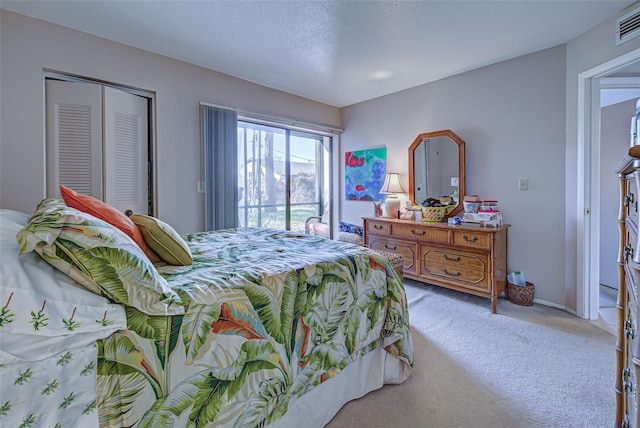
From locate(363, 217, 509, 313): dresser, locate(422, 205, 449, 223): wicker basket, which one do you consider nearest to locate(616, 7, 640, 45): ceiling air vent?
locate(363, 217, 509, 313): dresser

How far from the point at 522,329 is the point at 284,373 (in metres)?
2.17

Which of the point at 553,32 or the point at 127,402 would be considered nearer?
the point at 127,402

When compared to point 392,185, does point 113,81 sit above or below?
above

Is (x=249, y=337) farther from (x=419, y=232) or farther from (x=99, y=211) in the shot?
(x=419, y=232)

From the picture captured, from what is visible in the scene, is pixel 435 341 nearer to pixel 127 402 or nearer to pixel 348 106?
pixel 127 402

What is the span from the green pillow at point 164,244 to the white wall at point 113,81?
167cm

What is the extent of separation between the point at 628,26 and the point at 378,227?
2640mm

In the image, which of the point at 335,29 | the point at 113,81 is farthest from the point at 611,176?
the point at 113,81

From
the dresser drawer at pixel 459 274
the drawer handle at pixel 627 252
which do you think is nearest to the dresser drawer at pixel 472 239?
the dresser drawer at pixel 459 274

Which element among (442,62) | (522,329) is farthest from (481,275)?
(442,62)

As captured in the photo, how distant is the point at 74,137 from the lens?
2.52 metres

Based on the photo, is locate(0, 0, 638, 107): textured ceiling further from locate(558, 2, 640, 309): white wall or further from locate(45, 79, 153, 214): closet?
locate(45, 79, 153, 214): closet

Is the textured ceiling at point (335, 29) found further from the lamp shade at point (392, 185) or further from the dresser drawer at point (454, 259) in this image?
the dresser drawer at point (454, 259)

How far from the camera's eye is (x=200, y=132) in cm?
322
